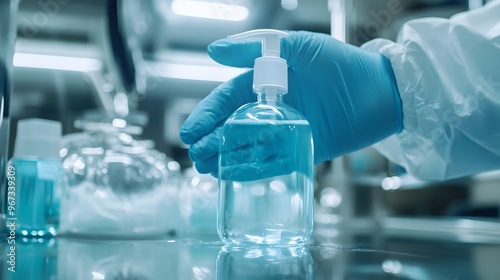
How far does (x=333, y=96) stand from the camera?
0.77m

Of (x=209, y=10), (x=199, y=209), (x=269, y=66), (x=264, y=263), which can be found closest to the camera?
(x=264, y=263)

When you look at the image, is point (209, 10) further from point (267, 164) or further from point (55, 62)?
point (267, 164)

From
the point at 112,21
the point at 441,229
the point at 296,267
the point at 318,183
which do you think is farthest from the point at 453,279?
the point at 318,183

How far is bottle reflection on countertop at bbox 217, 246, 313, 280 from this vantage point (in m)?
0.35

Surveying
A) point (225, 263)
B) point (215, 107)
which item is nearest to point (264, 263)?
point (225, 263)

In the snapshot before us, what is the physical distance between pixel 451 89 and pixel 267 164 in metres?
0.32

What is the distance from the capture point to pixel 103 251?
1.70 feet

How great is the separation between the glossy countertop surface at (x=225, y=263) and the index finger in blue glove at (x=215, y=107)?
164mm

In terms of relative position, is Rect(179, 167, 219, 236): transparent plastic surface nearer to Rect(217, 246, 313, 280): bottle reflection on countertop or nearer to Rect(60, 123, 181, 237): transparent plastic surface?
Rect(60, 123, 181, 237): transparent plastic surface

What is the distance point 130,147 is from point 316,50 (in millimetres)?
371

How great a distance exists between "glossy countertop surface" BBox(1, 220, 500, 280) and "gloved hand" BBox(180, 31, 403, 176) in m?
0.22

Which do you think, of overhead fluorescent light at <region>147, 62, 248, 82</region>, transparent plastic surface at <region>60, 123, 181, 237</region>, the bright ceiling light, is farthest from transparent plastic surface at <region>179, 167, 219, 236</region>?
overhead fluorescent light at <region>147, 62, 248, 82</region>

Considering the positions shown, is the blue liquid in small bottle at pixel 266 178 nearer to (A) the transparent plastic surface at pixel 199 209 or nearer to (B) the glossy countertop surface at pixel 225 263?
(B) the glossy countertop surface at pixel 225 263

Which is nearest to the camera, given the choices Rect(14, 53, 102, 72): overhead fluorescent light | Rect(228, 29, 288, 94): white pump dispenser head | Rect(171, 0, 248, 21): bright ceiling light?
Rect(228, 29, 288, 94): white pump dispenser head
